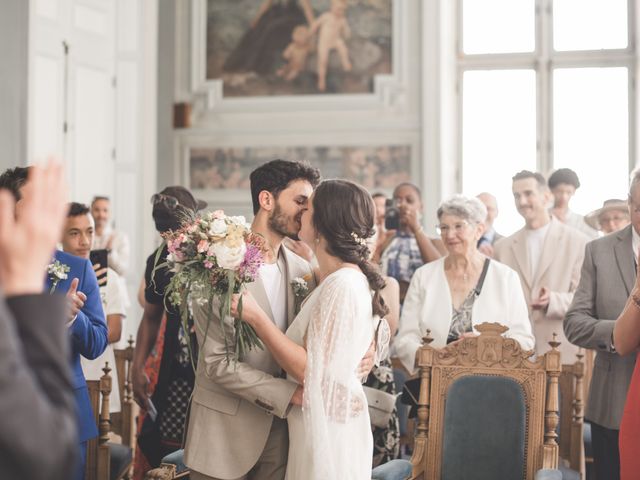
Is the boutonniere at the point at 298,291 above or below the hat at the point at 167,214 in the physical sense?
below

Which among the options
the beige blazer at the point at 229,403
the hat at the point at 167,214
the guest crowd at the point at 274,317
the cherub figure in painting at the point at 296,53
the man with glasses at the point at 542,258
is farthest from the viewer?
the cherub figure in painting at the point at 296,53

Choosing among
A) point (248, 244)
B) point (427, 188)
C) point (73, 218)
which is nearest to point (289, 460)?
point (248, 244)

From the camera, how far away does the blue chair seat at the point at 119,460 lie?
15.3ft

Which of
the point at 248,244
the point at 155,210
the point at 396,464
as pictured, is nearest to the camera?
the point at 248,244

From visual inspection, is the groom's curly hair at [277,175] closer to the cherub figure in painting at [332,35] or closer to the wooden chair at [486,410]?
the wooden chair at [486,410]

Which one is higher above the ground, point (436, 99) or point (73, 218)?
point (436, 99)

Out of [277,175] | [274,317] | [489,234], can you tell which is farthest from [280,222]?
[489,234]

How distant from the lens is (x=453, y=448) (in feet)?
13.0

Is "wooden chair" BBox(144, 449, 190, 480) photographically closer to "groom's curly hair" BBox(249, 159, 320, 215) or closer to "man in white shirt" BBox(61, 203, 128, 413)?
"groom's curly hair" BBox(249, 159, 320, 215)

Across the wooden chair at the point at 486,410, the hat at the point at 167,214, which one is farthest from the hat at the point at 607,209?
the hat at the point at 167,214

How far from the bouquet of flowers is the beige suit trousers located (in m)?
0.35

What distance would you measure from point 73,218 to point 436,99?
23.9 ft

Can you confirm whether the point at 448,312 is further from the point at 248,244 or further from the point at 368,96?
the point at 368,96

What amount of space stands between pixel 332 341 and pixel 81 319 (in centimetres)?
102
